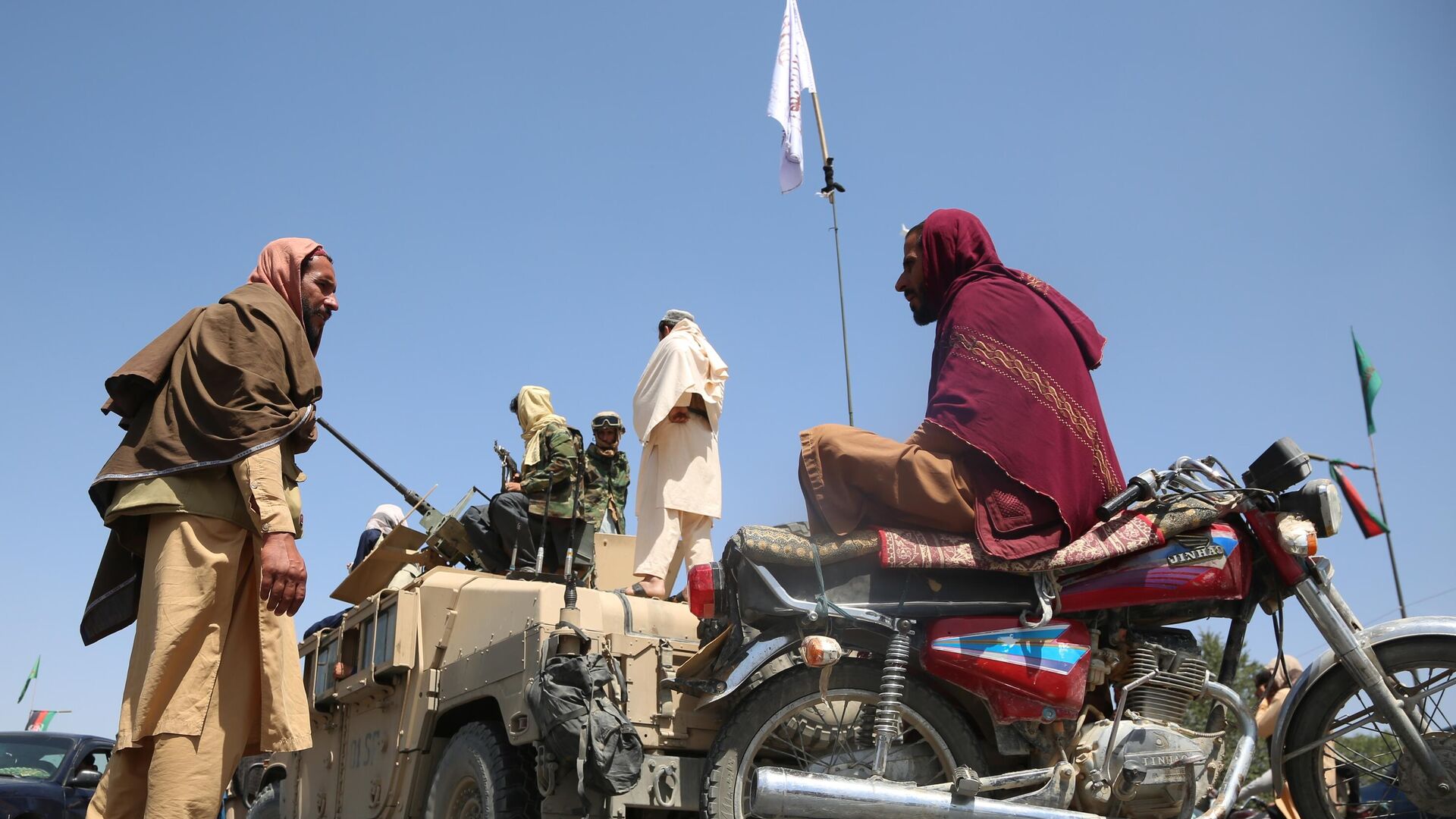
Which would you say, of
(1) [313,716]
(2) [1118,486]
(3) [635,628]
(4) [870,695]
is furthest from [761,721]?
(1) [313,716]

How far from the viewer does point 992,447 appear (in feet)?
13.8

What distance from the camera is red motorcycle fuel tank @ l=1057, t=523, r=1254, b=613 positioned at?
4.07 m

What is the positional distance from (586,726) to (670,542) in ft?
10.6

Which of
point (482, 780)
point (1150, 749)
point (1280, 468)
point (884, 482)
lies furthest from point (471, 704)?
point (1280, 468)

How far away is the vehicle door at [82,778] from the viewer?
1070 centimetres

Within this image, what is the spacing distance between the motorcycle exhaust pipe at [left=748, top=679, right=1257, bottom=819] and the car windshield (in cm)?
959

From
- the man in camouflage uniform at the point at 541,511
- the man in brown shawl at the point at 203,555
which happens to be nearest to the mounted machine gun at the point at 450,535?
the man in camouflage uniform at the point at 541,511

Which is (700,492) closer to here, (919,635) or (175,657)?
(919,635)

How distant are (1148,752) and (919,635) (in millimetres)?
778

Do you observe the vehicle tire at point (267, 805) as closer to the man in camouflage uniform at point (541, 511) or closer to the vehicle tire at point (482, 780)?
the man in camouflage uniform at point (541, 511)

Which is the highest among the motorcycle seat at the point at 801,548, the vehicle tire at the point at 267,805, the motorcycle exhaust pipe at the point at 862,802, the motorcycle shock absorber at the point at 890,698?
the motorcycle seat at the point at 801,548

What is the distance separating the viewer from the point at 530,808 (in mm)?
4531

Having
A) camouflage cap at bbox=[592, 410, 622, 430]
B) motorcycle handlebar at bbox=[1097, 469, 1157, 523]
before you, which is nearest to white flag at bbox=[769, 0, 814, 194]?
camouflage cap at bbox=[592, 410, 622, 430]

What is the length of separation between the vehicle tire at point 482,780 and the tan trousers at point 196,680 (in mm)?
876
